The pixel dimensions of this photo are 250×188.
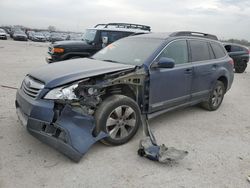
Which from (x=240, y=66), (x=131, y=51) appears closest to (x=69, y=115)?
(x=131, y=51)

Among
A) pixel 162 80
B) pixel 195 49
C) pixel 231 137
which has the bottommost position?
pixel 231 137

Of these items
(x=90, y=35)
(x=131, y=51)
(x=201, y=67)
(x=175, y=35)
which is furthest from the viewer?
(x=90, y=35)

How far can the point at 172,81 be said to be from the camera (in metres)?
4.79

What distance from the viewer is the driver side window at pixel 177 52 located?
4.80 m

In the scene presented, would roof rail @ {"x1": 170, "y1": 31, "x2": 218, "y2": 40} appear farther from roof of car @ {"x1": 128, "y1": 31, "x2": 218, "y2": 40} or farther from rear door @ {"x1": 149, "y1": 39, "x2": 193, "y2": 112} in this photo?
rear door @ {"x1": 149, "y1": 39, "x2": 193, "y2": 112}

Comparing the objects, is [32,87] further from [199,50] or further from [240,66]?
[240,66]

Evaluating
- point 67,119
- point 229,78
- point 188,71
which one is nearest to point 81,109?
point 67,119

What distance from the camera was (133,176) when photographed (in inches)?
131

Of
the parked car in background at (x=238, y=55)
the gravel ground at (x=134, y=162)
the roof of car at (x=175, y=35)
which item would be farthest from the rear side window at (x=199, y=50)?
the parked car in background at (x=238, y=55)

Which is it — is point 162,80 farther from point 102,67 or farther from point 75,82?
point 75,82

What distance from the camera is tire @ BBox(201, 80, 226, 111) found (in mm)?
6071

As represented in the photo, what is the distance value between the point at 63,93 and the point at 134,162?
134cm

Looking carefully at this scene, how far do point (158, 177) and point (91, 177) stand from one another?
82 cm

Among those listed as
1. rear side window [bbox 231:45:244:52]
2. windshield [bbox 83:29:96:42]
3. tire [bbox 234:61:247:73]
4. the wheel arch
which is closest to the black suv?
windshield [bbox 83:29:96:42]
